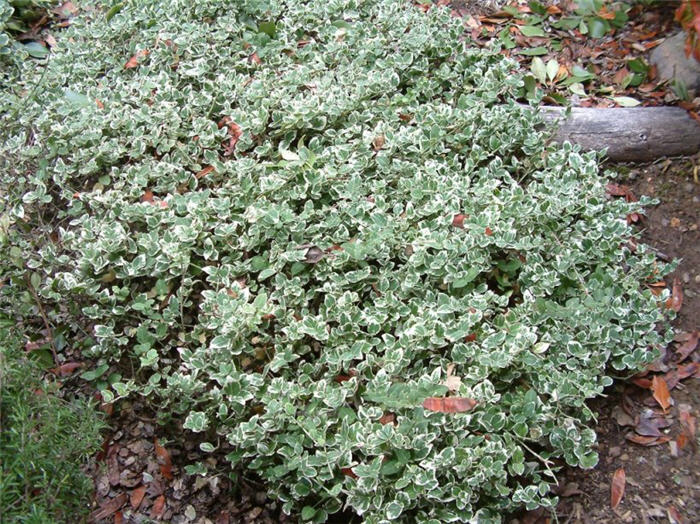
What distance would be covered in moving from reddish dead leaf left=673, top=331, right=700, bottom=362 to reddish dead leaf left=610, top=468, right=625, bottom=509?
632 mm

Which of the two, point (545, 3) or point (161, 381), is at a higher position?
point (545, 3)

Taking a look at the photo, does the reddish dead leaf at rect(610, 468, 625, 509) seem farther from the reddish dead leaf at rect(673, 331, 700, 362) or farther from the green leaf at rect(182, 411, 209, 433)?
the green leaf at rect(182, 411, 209, 433)

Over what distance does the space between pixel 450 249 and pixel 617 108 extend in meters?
1.61

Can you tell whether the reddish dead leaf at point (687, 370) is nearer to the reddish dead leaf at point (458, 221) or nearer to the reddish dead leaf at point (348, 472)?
the reddish dead leaf at point (458, 221)

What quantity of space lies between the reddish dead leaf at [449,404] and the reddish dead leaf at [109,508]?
1.36 metres

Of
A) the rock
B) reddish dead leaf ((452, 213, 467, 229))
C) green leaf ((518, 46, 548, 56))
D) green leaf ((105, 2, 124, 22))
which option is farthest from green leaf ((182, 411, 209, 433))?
the rock

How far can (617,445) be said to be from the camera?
2.73 meters

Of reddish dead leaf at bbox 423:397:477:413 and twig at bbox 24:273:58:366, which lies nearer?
reddish dead leaf at bbox 423:397:477:413

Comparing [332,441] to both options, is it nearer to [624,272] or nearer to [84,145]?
[624,272]

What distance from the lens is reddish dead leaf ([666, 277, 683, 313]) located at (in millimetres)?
3064

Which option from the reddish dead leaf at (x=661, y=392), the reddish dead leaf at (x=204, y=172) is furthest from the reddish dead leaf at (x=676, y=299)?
the reddish dead leaf at (x=204, y=172)

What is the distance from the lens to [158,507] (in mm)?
2670

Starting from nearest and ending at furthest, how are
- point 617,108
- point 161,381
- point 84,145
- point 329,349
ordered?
point 329,349 → point 161,381 → point 84,145 → point 617,108

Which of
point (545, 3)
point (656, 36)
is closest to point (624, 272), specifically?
point (656, 36)
